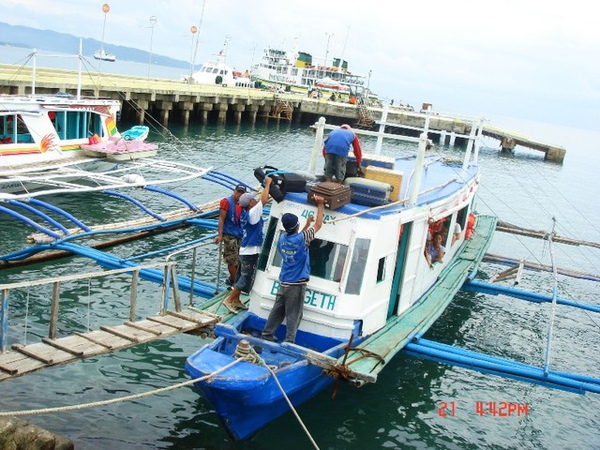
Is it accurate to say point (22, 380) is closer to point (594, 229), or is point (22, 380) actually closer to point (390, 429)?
point (390, 429)

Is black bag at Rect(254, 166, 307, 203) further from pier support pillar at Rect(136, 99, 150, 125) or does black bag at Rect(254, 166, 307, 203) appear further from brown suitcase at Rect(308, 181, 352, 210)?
pier support pillar at Rect(136, 99, 150, 125)

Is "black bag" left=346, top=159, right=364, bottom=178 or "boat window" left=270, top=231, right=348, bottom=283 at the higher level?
"black bag" left=346, top=159, right=364, bottom=178

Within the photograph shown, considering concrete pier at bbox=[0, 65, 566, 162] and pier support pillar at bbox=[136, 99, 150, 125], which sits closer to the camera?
concrete pier at bbox=[0, 65, 566, 162]

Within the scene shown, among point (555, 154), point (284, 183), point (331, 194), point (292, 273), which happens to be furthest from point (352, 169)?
point (555, 154)

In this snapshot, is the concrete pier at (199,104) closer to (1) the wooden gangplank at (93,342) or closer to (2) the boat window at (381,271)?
(2) the boat window at (381,271)

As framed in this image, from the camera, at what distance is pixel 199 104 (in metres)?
53.1

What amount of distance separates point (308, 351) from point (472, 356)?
2.78 metres

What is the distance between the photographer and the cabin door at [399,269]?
10.7 m

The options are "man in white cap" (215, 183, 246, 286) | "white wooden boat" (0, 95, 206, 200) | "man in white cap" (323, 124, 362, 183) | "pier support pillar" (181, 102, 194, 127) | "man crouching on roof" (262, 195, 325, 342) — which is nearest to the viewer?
"man crouching on roof" (262, 195, 325, 342)

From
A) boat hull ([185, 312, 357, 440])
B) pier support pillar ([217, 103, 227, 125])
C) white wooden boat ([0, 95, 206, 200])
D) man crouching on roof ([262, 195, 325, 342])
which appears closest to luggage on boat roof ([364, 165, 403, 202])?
man crouching on roof ([262, 195, 325, 342])

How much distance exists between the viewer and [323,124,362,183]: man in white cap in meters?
10.3

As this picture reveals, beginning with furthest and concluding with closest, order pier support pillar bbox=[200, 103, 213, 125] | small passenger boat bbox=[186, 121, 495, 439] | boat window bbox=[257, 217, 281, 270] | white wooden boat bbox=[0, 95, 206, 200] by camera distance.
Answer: pier support pillar bbox=[200, 103, 213, 125]
white wooden boat bbox=[0, 95, 206, 200]
boat window bbox=[257, 217, 281, 270]
small passenger boat bbox=[186, 121, 495, 439]

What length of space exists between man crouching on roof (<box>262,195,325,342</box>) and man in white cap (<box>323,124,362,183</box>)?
127 cm

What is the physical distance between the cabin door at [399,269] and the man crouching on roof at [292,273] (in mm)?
2074
